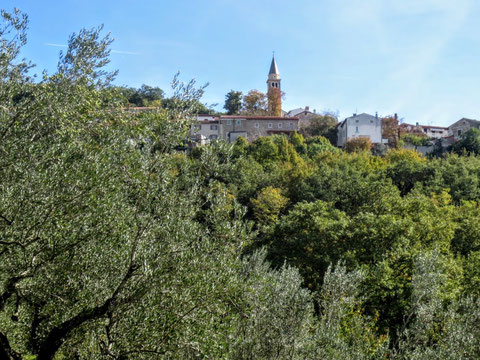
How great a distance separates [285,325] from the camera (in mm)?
9742

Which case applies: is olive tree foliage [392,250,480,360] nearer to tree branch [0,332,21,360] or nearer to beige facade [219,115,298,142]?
tree branch [0,332,21,360]

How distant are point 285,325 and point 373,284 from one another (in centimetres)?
1359

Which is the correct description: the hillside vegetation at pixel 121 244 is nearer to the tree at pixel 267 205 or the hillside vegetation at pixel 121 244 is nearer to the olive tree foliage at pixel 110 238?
the olive tree foliage at pixel 110 238

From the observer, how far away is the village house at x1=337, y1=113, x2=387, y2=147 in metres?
78.5

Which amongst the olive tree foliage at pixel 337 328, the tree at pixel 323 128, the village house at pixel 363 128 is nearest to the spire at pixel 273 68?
the tree at pixel 323 128

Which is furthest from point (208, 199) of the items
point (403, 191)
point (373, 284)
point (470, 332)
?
point (403, 191)

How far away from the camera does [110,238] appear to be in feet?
27.5

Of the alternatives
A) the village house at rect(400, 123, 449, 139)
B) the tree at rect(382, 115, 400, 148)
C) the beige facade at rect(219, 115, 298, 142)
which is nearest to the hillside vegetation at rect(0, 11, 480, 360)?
the beige facade at rect(219, 115, 298, 142)

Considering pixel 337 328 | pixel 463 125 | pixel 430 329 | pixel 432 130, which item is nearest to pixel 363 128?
pixel 463 125

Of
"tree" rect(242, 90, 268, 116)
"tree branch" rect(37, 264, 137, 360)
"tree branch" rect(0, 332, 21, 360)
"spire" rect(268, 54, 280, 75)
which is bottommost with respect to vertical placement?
"tree branch" rect(0, 332, 21, 360)

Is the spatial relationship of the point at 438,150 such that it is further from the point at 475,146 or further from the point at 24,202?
the point at 24,202

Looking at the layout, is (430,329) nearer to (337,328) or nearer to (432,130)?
(337,328)

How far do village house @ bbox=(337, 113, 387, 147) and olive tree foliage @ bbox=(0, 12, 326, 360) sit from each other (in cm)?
7211

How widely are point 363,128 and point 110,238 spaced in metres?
75.2
